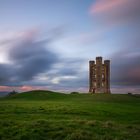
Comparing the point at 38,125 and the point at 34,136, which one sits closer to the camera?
the point at 34,136

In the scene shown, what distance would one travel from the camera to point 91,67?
9731cm

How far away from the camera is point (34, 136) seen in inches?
738

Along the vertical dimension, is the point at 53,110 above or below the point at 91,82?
below

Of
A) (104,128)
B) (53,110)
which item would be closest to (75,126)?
(104,128)

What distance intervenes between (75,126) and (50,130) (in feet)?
7.57

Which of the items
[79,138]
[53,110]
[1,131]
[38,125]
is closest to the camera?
[79,138]

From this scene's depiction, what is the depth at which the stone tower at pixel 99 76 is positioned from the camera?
94750 mm

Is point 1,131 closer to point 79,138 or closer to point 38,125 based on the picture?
point 38,125

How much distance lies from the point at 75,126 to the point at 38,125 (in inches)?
115

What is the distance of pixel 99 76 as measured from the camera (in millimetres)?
96188

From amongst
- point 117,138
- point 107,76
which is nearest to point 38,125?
point 117,138

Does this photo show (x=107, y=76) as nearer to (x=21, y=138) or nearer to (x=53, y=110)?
(x=53, y=110)

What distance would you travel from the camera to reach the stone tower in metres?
94.8

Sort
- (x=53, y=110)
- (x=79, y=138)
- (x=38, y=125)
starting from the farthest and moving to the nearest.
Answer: (x=53, y=110)
(x=38, y=125)
(x=79, y=138)
